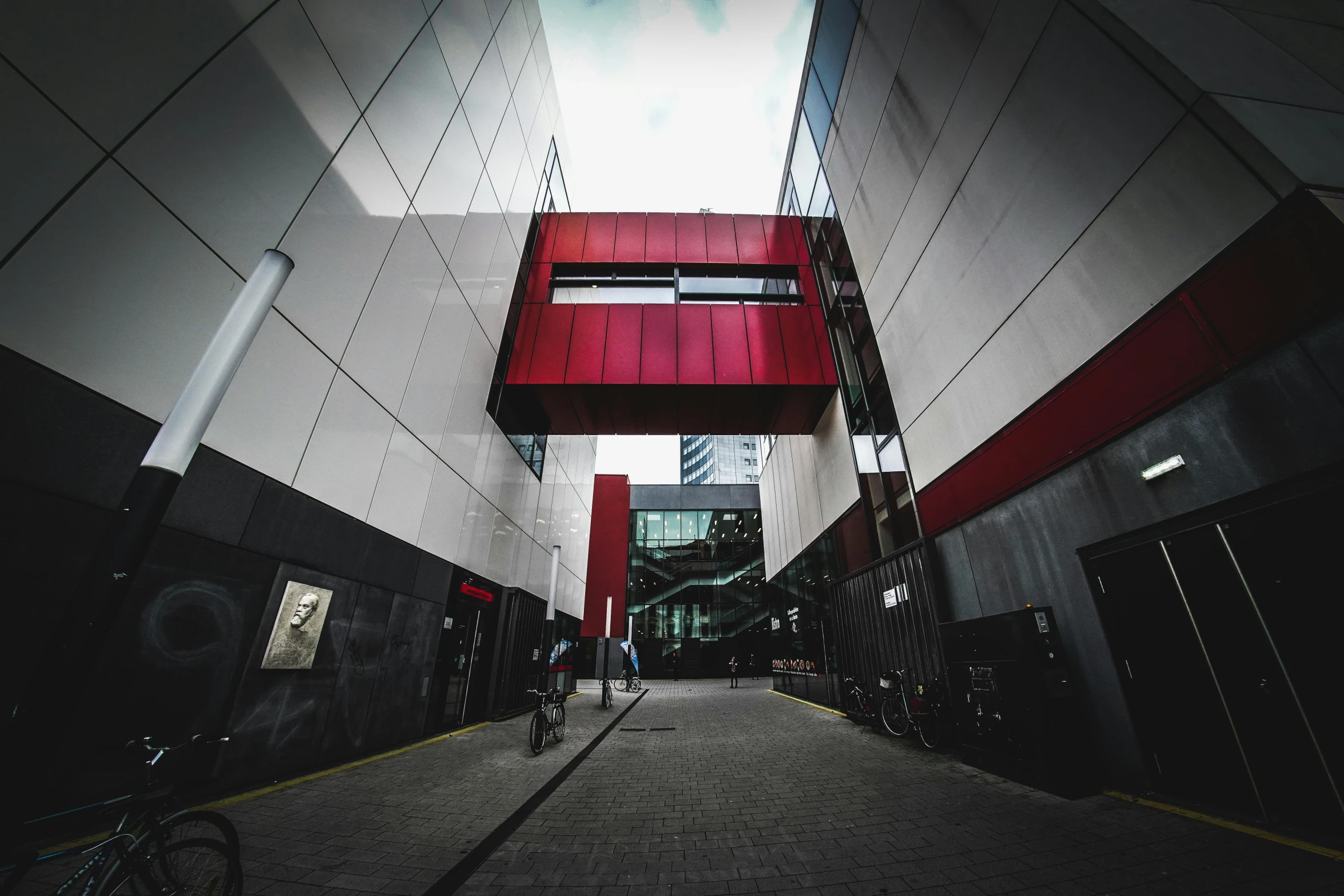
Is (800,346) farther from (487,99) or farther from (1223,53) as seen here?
(487,99)

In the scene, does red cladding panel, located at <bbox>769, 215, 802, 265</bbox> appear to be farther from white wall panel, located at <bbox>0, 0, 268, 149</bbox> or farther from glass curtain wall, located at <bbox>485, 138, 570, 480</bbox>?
white wall panel, located at <bbox>0, 0, 268, 149</bbox>

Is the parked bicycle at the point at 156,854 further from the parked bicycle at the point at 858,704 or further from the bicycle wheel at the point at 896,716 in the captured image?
the parked bicycle at the point at 858,704

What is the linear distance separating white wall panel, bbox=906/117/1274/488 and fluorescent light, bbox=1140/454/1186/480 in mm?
1505

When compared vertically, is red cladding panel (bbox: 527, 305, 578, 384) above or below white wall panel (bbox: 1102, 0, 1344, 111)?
above

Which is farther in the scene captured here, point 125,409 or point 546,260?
point 546,260

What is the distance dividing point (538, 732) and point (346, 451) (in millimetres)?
5416

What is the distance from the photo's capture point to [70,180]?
153 inches

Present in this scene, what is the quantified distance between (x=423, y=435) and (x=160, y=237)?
490 centimetres

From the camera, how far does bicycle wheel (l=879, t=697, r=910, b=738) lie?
8.71 m

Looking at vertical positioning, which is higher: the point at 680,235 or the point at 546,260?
the point at 680,235

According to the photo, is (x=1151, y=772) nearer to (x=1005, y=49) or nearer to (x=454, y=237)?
(x=1005, y=49)

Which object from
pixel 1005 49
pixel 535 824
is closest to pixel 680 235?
pixel 1005 49

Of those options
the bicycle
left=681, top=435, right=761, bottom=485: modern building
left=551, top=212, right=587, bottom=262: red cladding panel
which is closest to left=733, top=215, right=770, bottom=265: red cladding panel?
left=551, top=212, right=587, bottom=262: red cladding panel

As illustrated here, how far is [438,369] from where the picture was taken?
9.55 m
